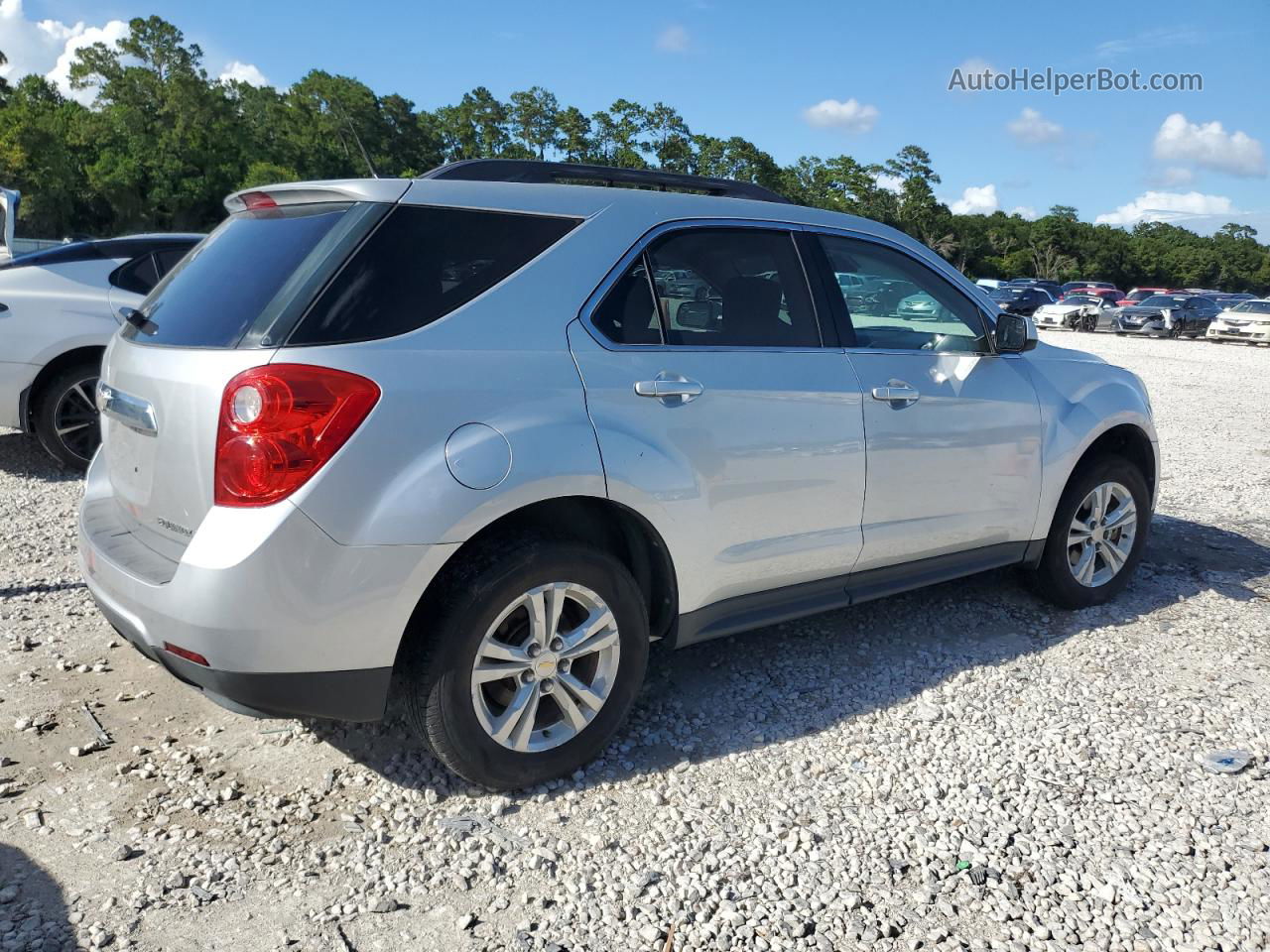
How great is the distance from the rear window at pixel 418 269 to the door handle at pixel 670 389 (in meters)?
0.54

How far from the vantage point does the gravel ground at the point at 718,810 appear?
2.57m

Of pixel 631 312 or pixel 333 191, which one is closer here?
pixel 333 191

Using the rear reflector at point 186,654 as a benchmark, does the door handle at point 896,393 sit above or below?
above

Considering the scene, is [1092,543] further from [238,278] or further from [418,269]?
[238,278]

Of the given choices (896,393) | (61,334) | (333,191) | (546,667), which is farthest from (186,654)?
(61,334)

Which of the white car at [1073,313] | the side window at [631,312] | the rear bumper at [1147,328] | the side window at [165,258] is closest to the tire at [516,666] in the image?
the side window at [631,312]

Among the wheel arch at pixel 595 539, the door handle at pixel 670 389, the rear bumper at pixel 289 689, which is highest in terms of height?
the door handle at pixel 670 389

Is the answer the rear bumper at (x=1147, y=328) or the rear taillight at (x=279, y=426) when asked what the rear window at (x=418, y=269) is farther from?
the rear bumper at (x=1147, y=328)

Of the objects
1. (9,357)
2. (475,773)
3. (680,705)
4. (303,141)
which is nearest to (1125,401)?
(680,705)

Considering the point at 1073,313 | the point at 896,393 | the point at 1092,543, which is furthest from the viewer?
the point at 1073,313

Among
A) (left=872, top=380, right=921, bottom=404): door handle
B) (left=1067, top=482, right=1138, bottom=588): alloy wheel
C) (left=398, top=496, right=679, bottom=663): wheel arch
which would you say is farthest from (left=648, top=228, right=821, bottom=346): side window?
(left=1067, top=482, right=1138, bottom=588): alloy wheel

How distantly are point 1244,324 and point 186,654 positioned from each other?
35.5 metres

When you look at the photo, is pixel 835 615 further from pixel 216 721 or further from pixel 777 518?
pixel 216 721

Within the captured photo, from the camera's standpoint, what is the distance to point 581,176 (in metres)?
3.60
